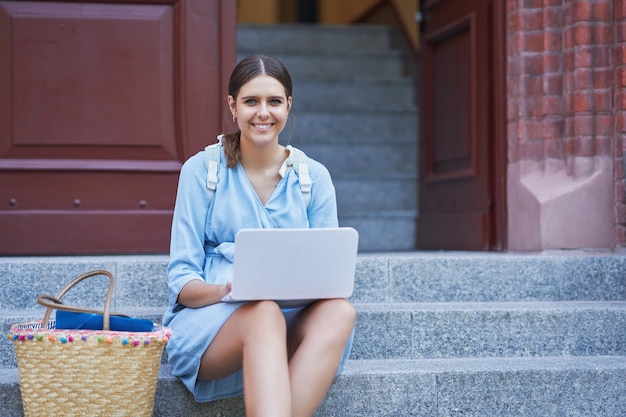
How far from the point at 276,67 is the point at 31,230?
1671 mm

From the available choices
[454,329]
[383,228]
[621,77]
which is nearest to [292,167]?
[454,329]

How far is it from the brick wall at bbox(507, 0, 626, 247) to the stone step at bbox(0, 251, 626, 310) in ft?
1.33

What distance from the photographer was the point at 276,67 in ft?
8.50

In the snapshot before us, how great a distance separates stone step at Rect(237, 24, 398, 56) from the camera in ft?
20.1

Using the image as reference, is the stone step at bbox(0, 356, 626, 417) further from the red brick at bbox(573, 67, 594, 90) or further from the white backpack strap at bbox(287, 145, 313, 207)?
the red brick at bbox(573, 67, 594, 90)

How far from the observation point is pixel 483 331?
3096 millimetres

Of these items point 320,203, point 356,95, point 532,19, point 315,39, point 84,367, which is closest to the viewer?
point 84,367

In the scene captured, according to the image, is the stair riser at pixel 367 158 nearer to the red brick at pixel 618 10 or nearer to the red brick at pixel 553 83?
the red brick at pixel 553 83

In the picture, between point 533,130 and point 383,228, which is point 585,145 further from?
point 383,228

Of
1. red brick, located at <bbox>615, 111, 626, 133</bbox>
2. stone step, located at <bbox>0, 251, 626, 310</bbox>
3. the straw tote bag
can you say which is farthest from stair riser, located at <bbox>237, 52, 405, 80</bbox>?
the straw tote bag


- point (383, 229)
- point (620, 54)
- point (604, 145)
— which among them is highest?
point (620, 54)

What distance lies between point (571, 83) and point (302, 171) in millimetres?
1603

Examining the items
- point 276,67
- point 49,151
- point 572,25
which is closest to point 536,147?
point 572,25

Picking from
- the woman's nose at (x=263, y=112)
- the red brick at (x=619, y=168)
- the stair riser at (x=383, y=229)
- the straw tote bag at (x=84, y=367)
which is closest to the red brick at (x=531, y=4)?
the red brick at (x=619, y=168)
